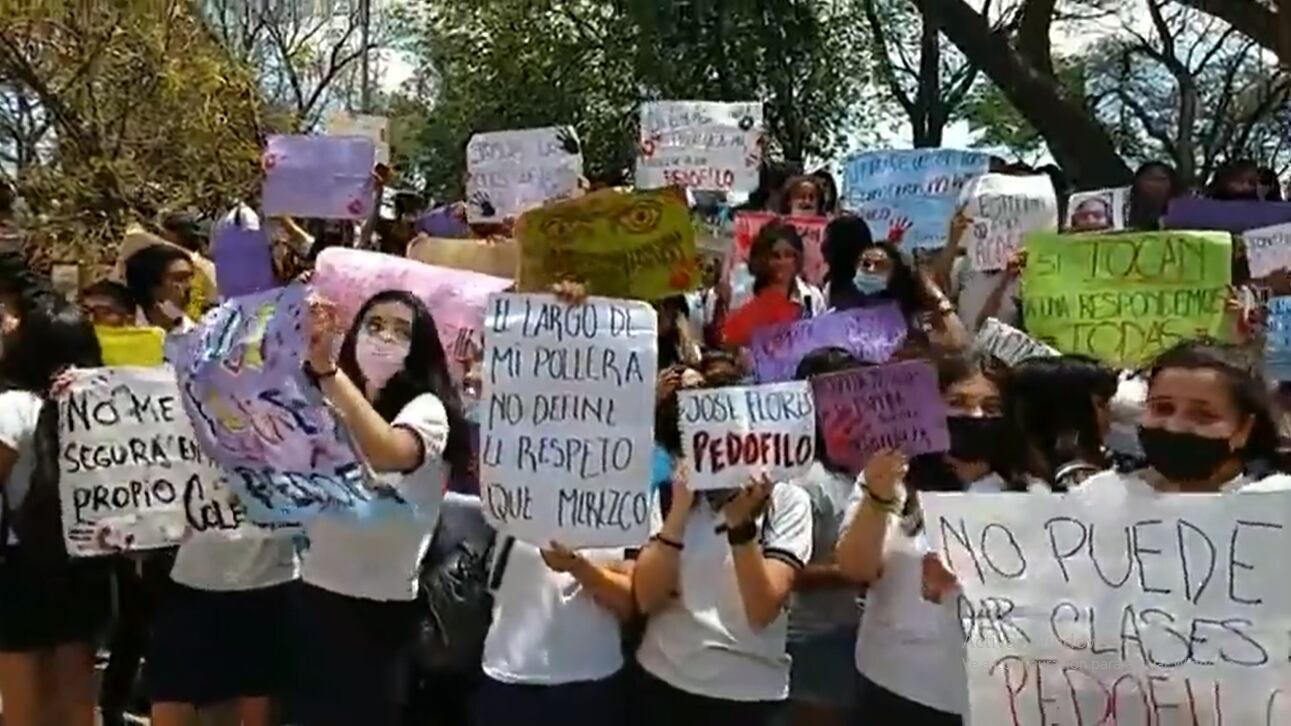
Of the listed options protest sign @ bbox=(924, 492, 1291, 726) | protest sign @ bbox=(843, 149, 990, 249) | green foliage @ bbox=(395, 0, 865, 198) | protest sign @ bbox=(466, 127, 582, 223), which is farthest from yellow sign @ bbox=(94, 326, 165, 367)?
green foliage @ bbox=(395, 0, 865, 198)

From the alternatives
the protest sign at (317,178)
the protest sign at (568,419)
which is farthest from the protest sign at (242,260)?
the protest sign at (568,419)

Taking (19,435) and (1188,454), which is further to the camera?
(19,435)

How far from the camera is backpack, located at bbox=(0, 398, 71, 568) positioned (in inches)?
204

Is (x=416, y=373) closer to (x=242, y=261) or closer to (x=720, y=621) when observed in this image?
(x=720, y=621)

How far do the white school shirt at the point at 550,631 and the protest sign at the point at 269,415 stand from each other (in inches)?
16.2

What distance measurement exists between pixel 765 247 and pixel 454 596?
2763 mm

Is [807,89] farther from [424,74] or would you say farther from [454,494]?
[454,494]

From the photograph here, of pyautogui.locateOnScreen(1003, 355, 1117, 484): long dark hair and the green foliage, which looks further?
the green foliage

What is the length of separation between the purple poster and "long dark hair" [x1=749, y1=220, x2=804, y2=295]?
2.85 m

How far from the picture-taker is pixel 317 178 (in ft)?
26.9

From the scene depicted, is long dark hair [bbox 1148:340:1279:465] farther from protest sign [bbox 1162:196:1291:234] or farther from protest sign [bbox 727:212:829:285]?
protest sign [bbox 727:212:829:285]

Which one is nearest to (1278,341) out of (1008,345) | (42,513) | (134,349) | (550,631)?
(1008,345)

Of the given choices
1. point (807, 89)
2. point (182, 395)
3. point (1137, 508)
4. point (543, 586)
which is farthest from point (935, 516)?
point (807, 89)

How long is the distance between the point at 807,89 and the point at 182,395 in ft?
64.3
